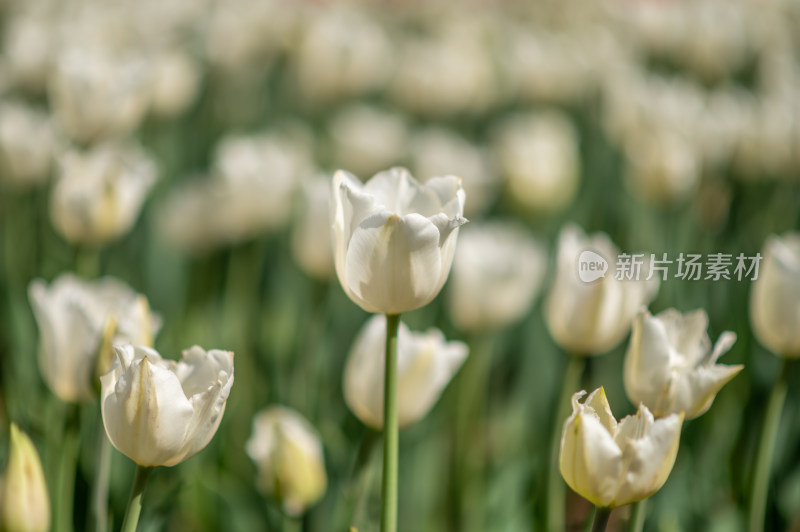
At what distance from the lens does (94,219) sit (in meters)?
1.41

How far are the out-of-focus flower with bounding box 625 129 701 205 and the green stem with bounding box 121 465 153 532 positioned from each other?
1720 millimetres

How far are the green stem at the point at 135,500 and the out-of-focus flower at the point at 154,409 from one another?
2cm

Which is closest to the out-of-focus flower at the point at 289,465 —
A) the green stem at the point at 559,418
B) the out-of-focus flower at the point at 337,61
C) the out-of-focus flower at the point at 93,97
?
the green stem at the point at 559,418

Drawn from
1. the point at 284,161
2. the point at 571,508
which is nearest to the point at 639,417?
the point at 571,508

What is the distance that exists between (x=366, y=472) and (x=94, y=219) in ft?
2.33

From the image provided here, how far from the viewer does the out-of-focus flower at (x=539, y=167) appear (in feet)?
7.97

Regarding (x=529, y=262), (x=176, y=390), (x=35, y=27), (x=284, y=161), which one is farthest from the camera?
(x=35, y=27)

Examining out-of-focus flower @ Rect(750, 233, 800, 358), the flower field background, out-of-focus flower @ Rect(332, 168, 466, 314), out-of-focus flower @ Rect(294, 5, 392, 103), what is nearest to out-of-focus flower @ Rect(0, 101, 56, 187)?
the flower field background

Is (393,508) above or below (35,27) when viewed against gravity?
below

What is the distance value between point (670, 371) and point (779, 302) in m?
0.31

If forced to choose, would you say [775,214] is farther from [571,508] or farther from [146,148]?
[146,148]

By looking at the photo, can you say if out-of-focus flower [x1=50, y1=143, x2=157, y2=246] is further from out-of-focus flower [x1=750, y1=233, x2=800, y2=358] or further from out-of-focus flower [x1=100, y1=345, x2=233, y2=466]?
out-of-focus flower [x1=750, y1=233, x2=800, y2=358]

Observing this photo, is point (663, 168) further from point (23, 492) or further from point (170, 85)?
point (23, 492)

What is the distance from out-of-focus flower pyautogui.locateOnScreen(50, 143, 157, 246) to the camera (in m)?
1.40
